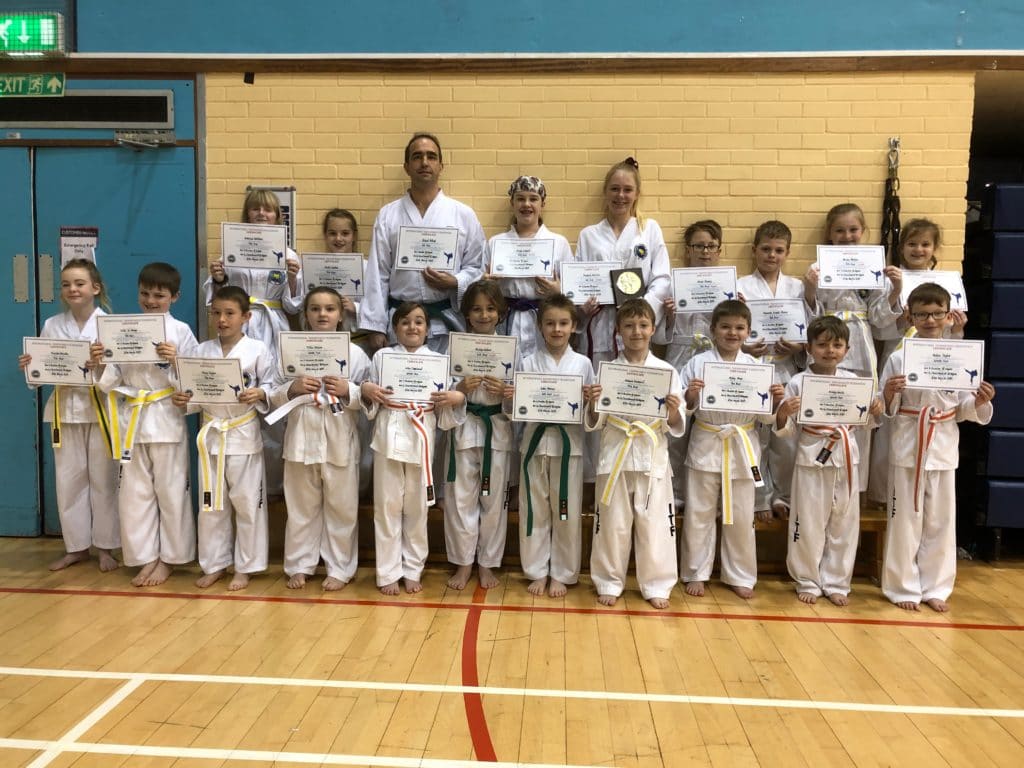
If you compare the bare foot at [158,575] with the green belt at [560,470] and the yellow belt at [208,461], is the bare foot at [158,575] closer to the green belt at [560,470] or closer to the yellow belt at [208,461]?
the yellow belt at [208,461]

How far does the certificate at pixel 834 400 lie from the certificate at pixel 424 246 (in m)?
2.06

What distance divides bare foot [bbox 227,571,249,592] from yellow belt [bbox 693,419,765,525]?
8.37ft

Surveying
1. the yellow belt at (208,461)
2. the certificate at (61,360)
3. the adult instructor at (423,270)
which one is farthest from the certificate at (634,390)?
the certificate at (61,360)

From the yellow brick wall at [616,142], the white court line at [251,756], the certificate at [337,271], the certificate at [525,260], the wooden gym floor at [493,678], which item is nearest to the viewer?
the white court line at [251,756]

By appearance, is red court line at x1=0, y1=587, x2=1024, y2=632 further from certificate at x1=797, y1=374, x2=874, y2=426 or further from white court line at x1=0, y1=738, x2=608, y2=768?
white court line at x1=0, y1=738, x2=608, y2=768

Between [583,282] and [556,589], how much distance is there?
66.0 inches

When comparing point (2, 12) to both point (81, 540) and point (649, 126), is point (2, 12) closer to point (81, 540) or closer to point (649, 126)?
point (81, 540)

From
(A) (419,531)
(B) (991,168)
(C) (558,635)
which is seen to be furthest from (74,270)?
(B) (991,168)

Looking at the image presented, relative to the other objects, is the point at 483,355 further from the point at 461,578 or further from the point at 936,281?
the point at 936,281

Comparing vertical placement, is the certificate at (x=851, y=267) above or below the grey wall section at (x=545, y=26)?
below

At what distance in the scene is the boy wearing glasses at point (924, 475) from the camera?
3.86 meters

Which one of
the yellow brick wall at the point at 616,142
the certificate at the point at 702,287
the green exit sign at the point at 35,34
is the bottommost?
the certificate at the point at 702,287

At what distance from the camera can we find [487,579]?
4086 mm

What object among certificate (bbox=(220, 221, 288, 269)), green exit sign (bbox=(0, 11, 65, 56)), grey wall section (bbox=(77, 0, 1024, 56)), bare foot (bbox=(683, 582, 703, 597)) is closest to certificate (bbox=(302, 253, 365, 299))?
certificate (bbox=(220, 221, 288, 269))
